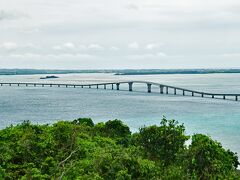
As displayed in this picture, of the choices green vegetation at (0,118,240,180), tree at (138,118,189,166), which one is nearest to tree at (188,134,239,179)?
green vegetation at (0,118,240,180)

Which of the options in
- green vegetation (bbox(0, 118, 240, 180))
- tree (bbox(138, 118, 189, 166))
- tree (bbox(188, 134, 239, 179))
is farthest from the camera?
tree (bbox(138, 118, 189, 166))

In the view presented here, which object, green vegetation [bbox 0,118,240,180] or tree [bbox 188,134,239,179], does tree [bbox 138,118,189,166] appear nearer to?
green vegetation [bbox 0,118,240,180]

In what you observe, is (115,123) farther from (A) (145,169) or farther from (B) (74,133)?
(A) (145,169)

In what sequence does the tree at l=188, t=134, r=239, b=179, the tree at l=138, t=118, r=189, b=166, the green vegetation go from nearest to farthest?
the green vegetation < the tree at l=188, t=134, r=239, b=179 < the tree at l=138, t=118, r=189, b=166

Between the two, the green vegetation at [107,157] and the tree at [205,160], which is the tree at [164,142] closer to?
the green vegetation at [107,157]

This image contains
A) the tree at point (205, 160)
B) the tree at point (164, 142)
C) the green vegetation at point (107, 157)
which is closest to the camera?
the green vegetation at point (107, 157)

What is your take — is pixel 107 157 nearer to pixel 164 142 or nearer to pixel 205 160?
pixel 205 160

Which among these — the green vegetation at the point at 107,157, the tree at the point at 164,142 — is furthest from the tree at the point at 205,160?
the tree at the point at 164,142

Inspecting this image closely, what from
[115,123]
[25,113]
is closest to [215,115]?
[25,113]

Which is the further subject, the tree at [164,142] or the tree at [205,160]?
the tree at [164,142]

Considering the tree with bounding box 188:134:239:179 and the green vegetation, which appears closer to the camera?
the green vegetation
